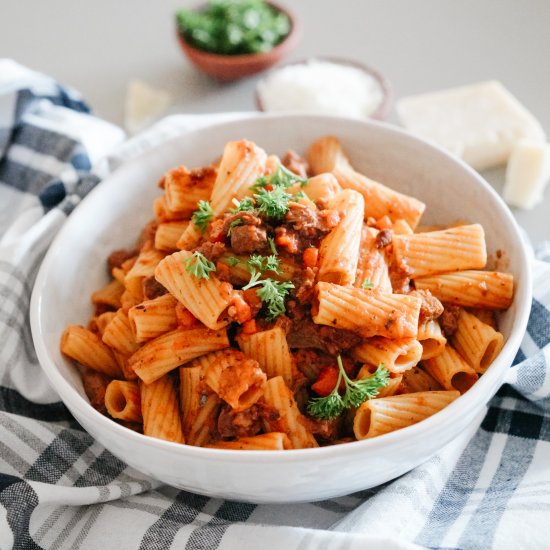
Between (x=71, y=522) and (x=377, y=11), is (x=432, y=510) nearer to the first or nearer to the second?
(x=71, y=522)

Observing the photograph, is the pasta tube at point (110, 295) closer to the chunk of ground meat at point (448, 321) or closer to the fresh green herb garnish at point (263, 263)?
the fresh green herb garnish at point (263, 263)

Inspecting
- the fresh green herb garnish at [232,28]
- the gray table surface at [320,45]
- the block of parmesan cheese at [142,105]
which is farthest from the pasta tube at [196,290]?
the fresh green herb garnish at [232,28]

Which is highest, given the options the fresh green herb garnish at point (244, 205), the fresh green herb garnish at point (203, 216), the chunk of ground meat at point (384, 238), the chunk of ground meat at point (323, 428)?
the fresh green herb garnish at point (244, 205)

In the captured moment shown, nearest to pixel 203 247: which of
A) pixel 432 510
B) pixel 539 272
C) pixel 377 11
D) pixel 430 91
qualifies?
pixel 432 510

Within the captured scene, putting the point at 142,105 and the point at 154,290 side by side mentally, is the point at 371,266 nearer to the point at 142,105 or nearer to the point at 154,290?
the point at 154,290

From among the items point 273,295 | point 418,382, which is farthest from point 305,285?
point 418,382

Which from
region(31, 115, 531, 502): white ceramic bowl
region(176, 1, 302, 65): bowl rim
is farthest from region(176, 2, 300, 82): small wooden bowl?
region(31, 115, 531, 502): white ceramic bowl
